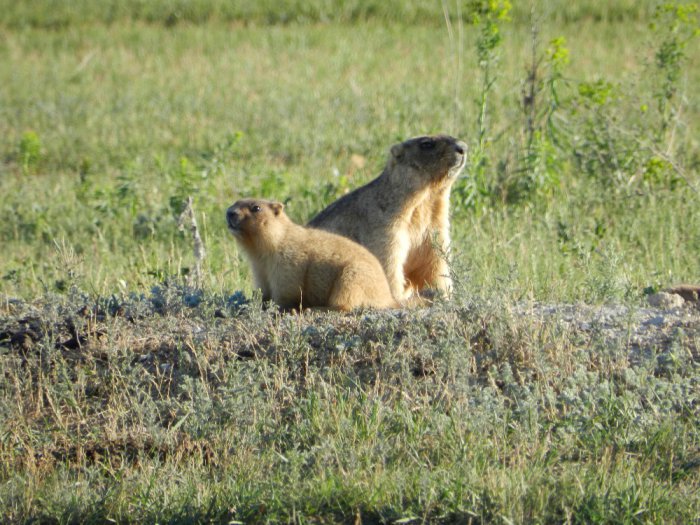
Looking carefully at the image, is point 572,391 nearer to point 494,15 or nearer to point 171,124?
point 494,15

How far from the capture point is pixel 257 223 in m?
7.69

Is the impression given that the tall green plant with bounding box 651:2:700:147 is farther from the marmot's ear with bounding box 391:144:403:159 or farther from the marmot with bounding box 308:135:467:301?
the marmot's ear with bounding box 391:144:403:159

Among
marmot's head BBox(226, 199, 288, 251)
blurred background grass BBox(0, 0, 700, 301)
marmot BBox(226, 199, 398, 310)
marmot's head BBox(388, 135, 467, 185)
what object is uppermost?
marmot's head BBox(388, 135, 467, 185)

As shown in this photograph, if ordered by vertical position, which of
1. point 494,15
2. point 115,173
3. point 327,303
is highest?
point 494,15

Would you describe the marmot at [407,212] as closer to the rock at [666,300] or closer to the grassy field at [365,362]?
the grassy field at [365,362]

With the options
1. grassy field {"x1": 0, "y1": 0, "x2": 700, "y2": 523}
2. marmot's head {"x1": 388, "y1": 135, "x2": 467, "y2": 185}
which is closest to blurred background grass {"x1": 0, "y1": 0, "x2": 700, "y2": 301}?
grassy field {"x1": 0, "y1": 0, "x2": 700, "y2": 523}

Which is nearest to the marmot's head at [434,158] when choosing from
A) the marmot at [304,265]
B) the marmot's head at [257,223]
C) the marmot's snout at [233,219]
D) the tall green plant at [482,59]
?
the marmot at [304,265]

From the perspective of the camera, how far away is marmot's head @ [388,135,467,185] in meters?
8.80

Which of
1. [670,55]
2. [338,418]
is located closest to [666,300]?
[338,418]

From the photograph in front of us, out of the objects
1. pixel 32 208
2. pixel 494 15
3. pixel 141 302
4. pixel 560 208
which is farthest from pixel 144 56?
pixel 141 302

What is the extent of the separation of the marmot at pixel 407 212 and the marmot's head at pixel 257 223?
1.07 m

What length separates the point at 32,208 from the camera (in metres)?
13.2

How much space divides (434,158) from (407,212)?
1.70 ft

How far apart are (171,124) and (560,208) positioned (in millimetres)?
9851
